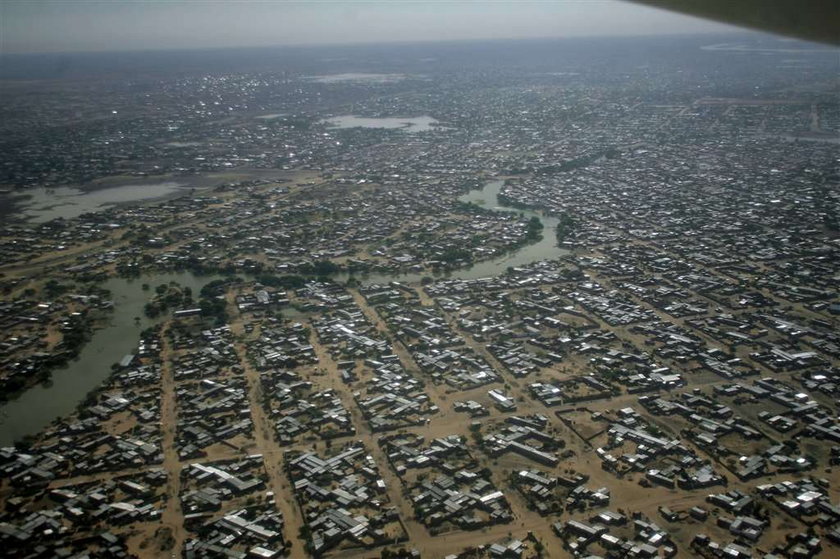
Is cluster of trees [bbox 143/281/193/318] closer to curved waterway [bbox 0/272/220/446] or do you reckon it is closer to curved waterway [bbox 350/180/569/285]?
curved waterway [bbox 0/272/220/446]

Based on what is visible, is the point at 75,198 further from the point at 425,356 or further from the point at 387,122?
the point at 387,122

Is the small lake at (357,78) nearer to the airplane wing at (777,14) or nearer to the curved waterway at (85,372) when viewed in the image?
the curved waterway at (85,372)

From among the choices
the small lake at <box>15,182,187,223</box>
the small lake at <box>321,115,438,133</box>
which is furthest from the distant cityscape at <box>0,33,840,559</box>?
the small lake at <box>321,115,438,133</box>

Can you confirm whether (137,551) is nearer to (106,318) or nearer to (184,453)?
(184,453)

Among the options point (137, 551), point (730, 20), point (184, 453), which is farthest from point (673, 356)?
point (730, 20)

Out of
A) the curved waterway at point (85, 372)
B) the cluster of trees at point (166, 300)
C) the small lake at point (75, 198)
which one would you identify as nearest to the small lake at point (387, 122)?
the small lake at point (75, 198)

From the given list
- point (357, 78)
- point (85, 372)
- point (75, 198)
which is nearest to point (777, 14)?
point (85, 372)
